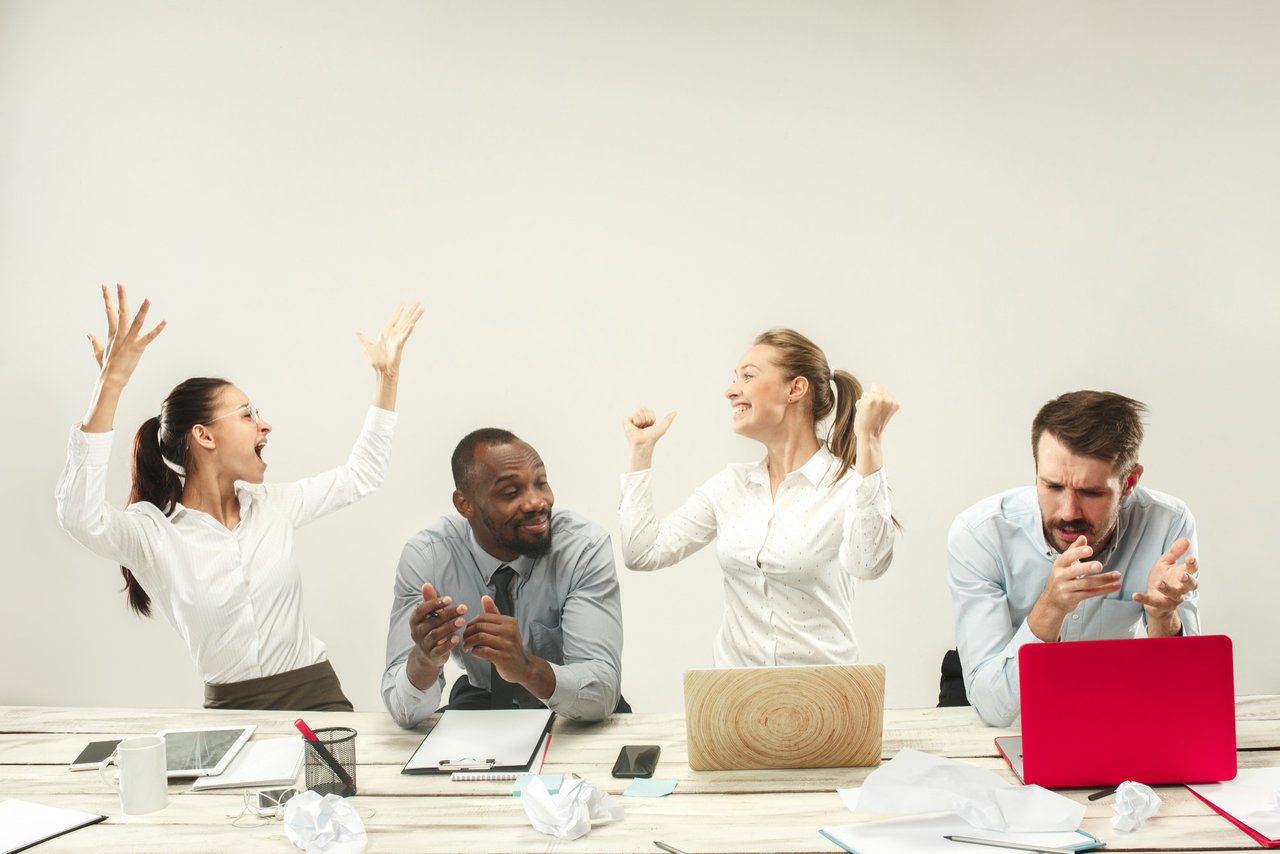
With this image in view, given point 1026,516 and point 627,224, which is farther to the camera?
point 627,224

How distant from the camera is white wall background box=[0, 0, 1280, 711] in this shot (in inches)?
141

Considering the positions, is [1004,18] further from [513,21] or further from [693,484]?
[693,484]

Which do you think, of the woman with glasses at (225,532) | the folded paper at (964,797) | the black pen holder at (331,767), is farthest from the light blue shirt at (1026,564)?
the woman with glasses at (225,532)

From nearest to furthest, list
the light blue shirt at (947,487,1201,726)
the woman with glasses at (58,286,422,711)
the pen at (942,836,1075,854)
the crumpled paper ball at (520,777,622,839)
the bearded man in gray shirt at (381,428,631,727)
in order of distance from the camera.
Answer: the pen at (942,836,1075,854) < the crumpled paper ball at (520,777,622,839) < the light blue shirt at (947,487,1201,726) < the bearded man in gray shirt at (381,428,631,727) < the woman with glasses at (58,286,422,711)

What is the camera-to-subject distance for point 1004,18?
3.62 metres

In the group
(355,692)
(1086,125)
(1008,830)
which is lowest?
(355,692)

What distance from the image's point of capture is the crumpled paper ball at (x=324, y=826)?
59.2 inches

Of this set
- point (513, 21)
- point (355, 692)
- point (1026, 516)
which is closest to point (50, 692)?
point (355, 692)

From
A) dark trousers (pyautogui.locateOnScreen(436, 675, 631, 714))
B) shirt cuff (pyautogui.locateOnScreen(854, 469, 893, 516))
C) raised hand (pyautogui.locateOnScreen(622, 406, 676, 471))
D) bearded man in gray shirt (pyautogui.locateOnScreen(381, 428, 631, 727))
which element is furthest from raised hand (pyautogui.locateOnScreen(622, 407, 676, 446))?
dark trousers (pyautogui.locateOnScreen(436, 675, 631, 714))

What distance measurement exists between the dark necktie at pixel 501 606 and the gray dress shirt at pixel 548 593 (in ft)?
0.05

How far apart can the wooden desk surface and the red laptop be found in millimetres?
47

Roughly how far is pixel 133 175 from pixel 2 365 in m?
0.90

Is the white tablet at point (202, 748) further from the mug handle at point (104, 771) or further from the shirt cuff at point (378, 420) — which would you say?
the shirt cuff at point (378, 420)

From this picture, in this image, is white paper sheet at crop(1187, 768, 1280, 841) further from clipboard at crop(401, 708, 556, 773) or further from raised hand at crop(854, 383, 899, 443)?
clipboard at crop(401, 708, 556, 773)
